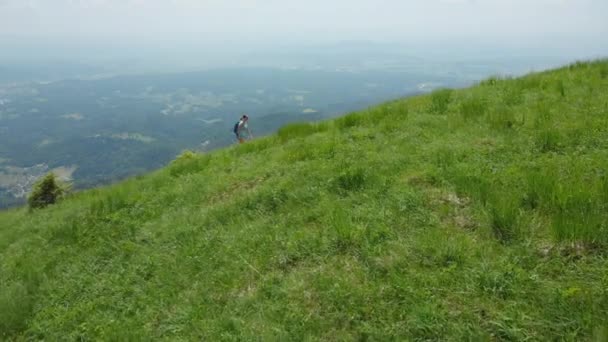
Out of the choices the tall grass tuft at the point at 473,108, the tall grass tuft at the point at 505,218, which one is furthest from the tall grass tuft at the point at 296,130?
the tall grass tuft at the point at 505,218

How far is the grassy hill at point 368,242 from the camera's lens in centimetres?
459

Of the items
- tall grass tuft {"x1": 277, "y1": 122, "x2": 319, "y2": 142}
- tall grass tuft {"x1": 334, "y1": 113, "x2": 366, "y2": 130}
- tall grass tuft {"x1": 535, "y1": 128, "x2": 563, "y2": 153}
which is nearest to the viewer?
tall grass tuft {"x1": 535, "y1": 128, "x2": 563, "y2": 153}

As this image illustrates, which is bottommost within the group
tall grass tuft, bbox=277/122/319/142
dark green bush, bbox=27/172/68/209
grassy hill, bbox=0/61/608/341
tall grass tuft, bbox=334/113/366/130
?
dark green bush, bbox=27/172/68/209

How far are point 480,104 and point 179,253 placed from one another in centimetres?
801

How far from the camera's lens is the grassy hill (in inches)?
181

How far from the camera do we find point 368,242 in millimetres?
5961

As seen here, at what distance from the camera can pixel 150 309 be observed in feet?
20.7

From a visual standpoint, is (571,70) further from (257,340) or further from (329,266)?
(257,340)

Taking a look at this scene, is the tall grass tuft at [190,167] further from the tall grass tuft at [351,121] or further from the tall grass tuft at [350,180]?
the tall grass tuft at [350,180]

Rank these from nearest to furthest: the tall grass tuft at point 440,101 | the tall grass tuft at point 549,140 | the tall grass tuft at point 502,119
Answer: the tall grass tuft at point 549,140
the tall grass tuft at point 502,119
the tall grass tuft at point 440,101

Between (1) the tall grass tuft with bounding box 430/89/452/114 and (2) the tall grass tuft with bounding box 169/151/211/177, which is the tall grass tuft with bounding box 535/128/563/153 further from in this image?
(2) the tall grass tuft with bounding box 169/151/211/177

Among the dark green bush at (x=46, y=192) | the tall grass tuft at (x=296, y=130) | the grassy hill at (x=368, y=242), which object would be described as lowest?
the dark green bush at (x=46, y=192)

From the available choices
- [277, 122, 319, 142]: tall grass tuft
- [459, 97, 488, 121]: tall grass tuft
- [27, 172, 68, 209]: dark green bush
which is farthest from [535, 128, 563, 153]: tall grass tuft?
[27, 172, 68, 209]: dark green bush

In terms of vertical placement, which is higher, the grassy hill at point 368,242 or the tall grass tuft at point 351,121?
the tall grass tuft at point 351,121
